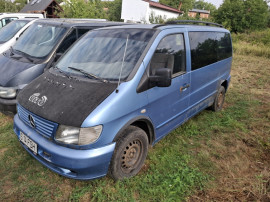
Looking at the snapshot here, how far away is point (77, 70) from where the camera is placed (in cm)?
274

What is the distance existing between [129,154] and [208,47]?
8.31ft

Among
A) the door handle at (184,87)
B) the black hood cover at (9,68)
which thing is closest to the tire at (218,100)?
the door handle at (184,87)

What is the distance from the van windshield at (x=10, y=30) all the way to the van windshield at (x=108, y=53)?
14.5 ft

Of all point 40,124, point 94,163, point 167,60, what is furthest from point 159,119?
point 40,124

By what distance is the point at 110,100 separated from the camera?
2.19 meters

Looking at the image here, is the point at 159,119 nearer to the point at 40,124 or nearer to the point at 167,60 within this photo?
the point at 167,60

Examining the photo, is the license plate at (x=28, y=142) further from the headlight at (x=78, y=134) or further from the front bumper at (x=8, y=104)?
the front bumper at (x=8, y=104)

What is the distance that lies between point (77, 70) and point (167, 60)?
121cm

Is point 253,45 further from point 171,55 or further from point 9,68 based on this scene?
point 9,68

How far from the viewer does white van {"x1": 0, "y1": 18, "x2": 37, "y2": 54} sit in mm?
6094

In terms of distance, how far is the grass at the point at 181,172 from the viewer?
242 centimetres

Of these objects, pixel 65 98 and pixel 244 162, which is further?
pixel 244 162

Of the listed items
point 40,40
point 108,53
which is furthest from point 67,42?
point 108,53

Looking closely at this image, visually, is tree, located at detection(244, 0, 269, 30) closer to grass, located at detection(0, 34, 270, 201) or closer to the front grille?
grass, located at detection(0, 34, 270, 201)
